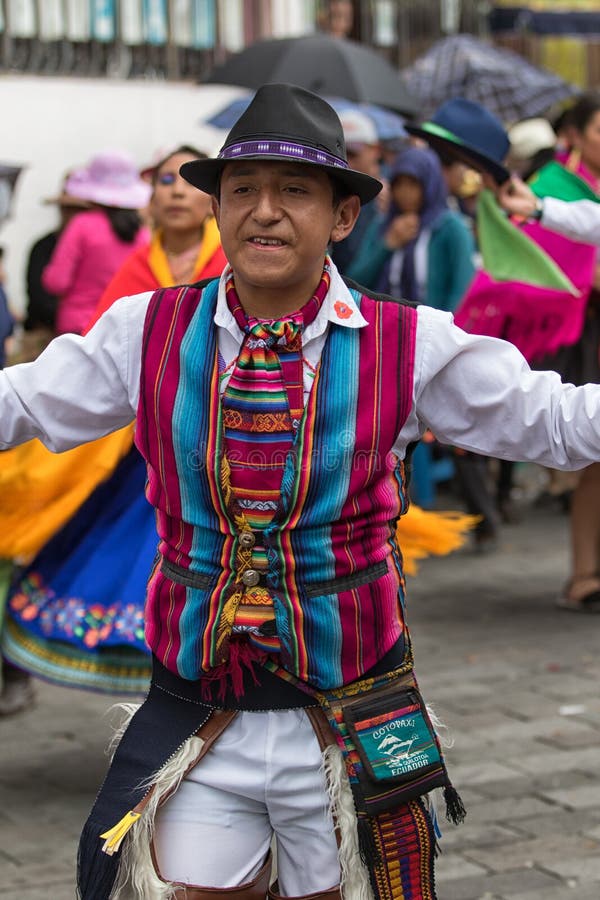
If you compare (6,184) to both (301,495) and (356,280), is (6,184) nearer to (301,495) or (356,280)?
(356,280)

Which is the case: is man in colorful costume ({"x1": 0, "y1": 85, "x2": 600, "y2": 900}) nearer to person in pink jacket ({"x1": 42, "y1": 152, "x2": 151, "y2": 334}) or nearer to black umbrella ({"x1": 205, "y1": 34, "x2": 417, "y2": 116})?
person in pink jacket ({"x1": 42, "y1": 152, "x2": 151, "y2": 334})

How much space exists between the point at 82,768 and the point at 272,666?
255 centimetres

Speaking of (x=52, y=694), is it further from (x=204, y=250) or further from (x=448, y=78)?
(x=448, y=78)

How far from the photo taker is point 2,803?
15.8 ft

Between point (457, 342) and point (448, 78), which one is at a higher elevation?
point (457, 342)

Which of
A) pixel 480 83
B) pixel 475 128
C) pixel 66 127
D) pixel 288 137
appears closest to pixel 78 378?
pixel 288 137

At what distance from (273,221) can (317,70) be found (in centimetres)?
757

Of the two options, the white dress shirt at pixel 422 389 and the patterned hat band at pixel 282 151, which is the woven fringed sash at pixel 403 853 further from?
the patterned hat band at pixel 282 151

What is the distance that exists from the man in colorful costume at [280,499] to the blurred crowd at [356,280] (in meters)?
1.53

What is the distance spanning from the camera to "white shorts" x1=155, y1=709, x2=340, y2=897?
8.96 ft

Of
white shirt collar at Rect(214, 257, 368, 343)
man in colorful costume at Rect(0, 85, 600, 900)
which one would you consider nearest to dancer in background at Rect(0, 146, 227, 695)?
man in colorful costume at Rect(0, 85, 600, 900)

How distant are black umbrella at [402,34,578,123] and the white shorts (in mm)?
10101

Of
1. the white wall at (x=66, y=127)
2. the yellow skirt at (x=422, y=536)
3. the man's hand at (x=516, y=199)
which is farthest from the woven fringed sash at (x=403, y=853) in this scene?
the white wall at (x=66, y=127)

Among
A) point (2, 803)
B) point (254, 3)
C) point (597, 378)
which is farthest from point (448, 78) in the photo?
point (2, 803)
